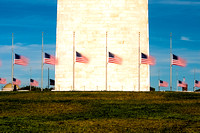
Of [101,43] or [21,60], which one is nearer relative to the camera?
[21,60]

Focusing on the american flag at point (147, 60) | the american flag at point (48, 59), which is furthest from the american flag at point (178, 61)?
the american flag at point (48, 59)

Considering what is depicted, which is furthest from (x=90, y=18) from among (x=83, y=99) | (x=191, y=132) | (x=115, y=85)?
(x=191, y=132)

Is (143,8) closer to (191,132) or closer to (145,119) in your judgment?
(145,119)

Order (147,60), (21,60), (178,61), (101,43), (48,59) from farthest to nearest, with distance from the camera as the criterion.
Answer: (101,43)
(147,60)
(21,60)
(178,61)
(48,59)

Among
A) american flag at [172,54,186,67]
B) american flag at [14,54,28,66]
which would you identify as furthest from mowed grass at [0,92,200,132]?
american flag at [14,54,28,66]

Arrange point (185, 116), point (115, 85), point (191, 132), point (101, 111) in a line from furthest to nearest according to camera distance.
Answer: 1. point (115, 85)
2. point (101, 111)
3. point (185, 116)
4. point (191, 132)

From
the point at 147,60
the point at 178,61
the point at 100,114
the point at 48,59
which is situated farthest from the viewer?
the point at 147,60

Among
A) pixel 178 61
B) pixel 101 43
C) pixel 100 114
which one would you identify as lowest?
pixel 100 114

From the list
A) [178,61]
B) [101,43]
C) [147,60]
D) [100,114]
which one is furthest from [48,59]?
[100,114]

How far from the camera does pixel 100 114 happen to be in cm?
2491

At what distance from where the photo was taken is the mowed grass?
18547 millimetres

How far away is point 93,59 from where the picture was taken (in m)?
55.2

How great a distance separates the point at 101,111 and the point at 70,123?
21.4ft

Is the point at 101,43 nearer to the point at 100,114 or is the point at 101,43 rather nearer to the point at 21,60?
the point at 21,60
